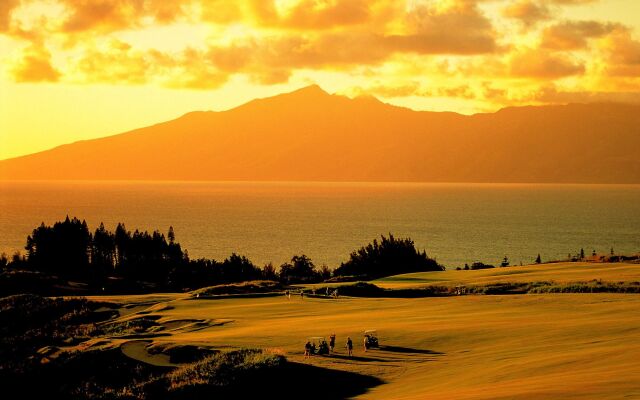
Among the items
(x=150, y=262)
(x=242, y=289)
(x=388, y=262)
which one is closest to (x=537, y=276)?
(x=242, y=289)

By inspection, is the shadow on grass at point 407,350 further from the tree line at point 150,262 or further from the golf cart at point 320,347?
the tree line at point 150,262

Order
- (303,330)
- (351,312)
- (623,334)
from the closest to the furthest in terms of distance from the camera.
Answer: (623,334), (303,330), (351,312)

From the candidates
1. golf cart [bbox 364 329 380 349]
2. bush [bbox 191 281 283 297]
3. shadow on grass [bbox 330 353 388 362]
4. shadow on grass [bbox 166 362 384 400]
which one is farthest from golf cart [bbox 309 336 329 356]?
bush [bbox 191 281 283 297]

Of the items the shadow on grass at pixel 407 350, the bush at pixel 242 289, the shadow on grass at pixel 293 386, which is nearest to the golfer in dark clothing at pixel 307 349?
the shadow on grass at pixel 293 386

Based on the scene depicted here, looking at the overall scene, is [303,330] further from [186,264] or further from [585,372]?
[186,264]

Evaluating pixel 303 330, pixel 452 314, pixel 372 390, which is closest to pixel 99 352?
pixel 303 330

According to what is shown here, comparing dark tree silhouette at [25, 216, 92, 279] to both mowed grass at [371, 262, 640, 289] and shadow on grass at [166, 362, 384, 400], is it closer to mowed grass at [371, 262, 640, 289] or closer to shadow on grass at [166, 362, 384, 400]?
mowed grass at [371, 262, 640, 289]
